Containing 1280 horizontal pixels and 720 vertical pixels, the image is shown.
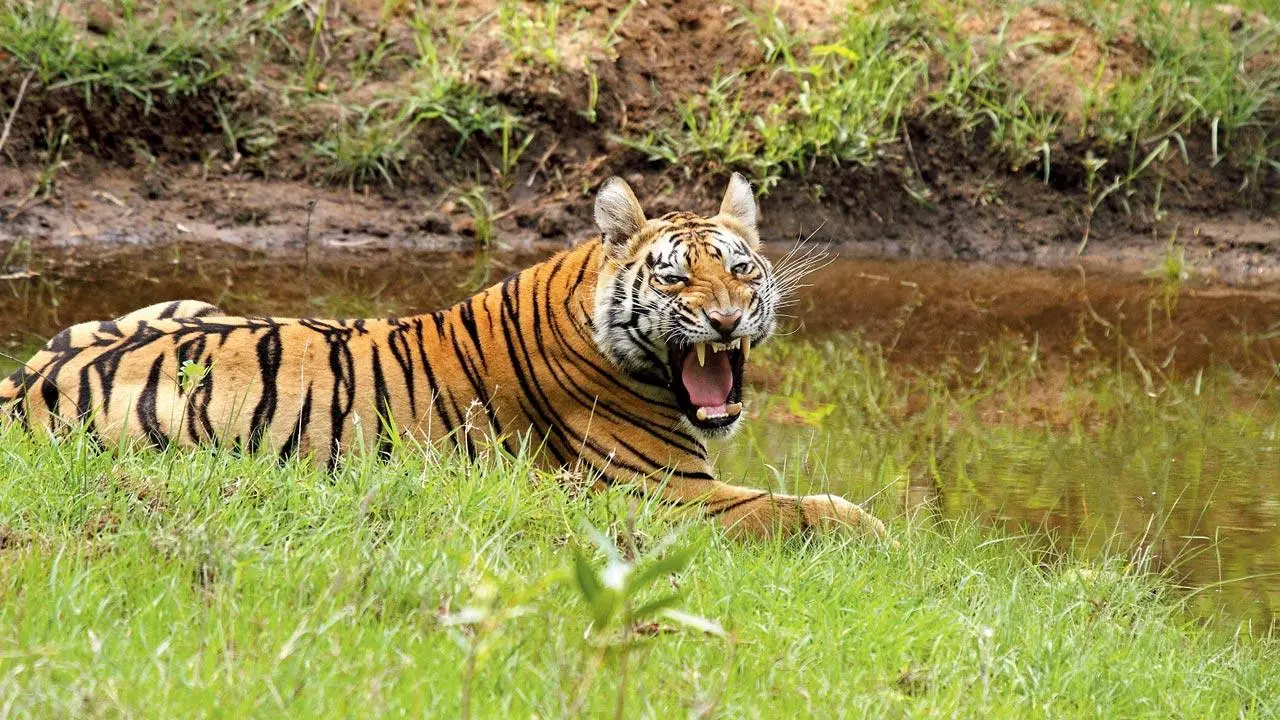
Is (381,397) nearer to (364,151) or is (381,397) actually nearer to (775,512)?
(775,512)

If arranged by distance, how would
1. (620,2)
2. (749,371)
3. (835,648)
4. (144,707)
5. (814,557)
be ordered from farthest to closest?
(620,2), (749,371), (814,557), (835,648), (144,707)

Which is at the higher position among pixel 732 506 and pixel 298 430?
pixel 298 430

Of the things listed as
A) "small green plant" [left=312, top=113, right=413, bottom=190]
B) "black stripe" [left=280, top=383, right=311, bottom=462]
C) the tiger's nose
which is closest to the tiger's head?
the tiger's nose

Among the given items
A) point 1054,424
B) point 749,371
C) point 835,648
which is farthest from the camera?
point 749,371

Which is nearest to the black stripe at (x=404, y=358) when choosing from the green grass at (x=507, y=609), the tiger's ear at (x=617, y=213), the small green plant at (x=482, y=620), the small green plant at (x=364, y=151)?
the green grass at (x=507, y=609)

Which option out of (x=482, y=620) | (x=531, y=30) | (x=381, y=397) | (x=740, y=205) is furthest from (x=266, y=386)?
(x=531, y=30)

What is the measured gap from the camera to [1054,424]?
22.9ft

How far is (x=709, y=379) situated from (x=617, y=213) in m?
0.63

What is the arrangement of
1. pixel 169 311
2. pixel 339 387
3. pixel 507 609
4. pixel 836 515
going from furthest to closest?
pixel 169 311
pixel 339 387
pixel 836 515
pixel 507 609

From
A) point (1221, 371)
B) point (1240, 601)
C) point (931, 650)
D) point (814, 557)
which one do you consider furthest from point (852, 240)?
point (931, 650)

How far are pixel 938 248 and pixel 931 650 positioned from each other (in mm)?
7222

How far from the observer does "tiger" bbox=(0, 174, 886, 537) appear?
484 centimetres

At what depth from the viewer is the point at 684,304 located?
16.3 feet

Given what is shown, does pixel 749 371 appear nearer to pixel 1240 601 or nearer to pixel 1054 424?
pixel 1054 424
